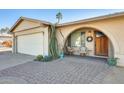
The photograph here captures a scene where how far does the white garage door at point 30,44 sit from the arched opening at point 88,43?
2710 millimetres

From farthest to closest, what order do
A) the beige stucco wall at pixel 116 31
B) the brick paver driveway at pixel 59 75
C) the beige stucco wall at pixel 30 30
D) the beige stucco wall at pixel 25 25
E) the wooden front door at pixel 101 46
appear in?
the beige stucco wall at pixel 25 25, the beige stucco wall at pixel 30 30, the wooden front door at pixel 101 46, the beige stucco wall at pixel 116 31, the brick paver driveway at pixel 59 75

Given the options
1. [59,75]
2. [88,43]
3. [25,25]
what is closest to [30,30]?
[25,25]

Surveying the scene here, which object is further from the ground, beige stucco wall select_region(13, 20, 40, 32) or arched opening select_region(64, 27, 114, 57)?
beige stucco wall select_region(13, 20, 40, 32)

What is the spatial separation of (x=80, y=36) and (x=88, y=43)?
1.07m

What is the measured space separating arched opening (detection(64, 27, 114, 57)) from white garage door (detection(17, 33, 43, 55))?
2.71 meters

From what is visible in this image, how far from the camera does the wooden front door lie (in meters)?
9.02

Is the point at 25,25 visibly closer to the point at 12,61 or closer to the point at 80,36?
the point at 12,61

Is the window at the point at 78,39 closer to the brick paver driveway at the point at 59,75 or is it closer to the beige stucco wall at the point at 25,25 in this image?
the beige stucco wall at the point at 25,25

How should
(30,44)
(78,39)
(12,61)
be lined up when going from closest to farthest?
(12,61), (78,39), (30,44)

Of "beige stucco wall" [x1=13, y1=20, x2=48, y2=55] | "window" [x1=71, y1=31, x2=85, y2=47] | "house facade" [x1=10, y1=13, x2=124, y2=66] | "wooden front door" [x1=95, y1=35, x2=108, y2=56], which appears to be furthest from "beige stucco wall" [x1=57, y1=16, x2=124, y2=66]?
"beige stucco wall" [x1=13, y1=20, x2=48, y2=55]

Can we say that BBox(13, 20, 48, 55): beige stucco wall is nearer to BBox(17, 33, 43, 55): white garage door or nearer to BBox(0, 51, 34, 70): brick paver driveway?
BBox(17, 33, 43, 55): white garage door

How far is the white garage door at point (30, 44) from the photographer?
404 inches

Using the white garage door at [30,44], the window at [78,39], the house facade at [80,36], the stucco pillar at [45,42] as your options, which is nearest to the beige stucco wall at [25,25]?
the house facade at [80,36]

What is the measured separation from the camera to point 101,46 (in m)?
9.20
